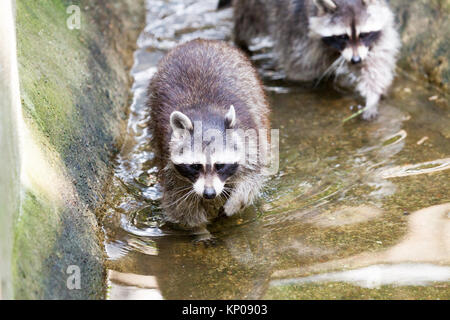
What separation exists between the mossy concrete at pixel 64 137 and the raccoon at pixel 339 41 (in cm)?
142

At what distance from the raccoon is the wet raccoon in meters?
1.17

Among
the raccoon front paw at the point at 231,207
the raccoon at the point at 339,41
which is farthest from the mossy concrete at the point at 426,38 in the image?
the raccoon front paw at the point at 231,207

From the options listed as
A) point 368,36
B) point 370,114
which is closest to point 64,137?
point 370,114

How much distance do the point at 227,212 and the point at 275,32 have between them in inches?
104

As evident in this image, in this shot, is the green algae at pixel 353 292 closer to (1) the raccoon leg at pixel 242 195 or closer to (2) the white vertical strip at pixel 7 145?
(1) the raccoon leg at pixel 242 195

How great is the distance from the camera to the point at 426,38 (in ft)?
17.5

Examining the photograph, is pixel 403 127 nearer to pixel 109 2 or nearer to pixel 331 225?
pixel 331 225

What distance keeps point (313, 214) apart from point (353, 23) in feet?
6.65

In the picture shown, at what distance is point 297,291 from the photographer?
2826 mm

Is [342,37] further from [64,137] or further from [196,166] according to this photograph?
[64,137]

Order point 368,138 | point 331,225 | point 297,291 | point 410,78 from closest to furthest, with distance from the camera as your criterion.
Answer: point 297,291, point 331,225, point 368,138, point 410,78

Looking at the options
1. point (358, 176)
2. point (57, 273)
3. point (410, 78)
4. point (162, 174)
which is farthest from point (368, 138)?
point (57, 273)

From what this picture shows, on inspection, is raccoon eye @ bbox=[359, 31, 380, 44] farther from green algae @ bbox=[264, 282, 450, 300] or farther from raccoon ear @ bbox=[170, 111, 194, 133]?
green algae @ bbox=[264, 282, 450, 300]

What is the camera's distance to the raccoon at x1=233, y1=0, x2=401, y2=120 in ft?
16.5
